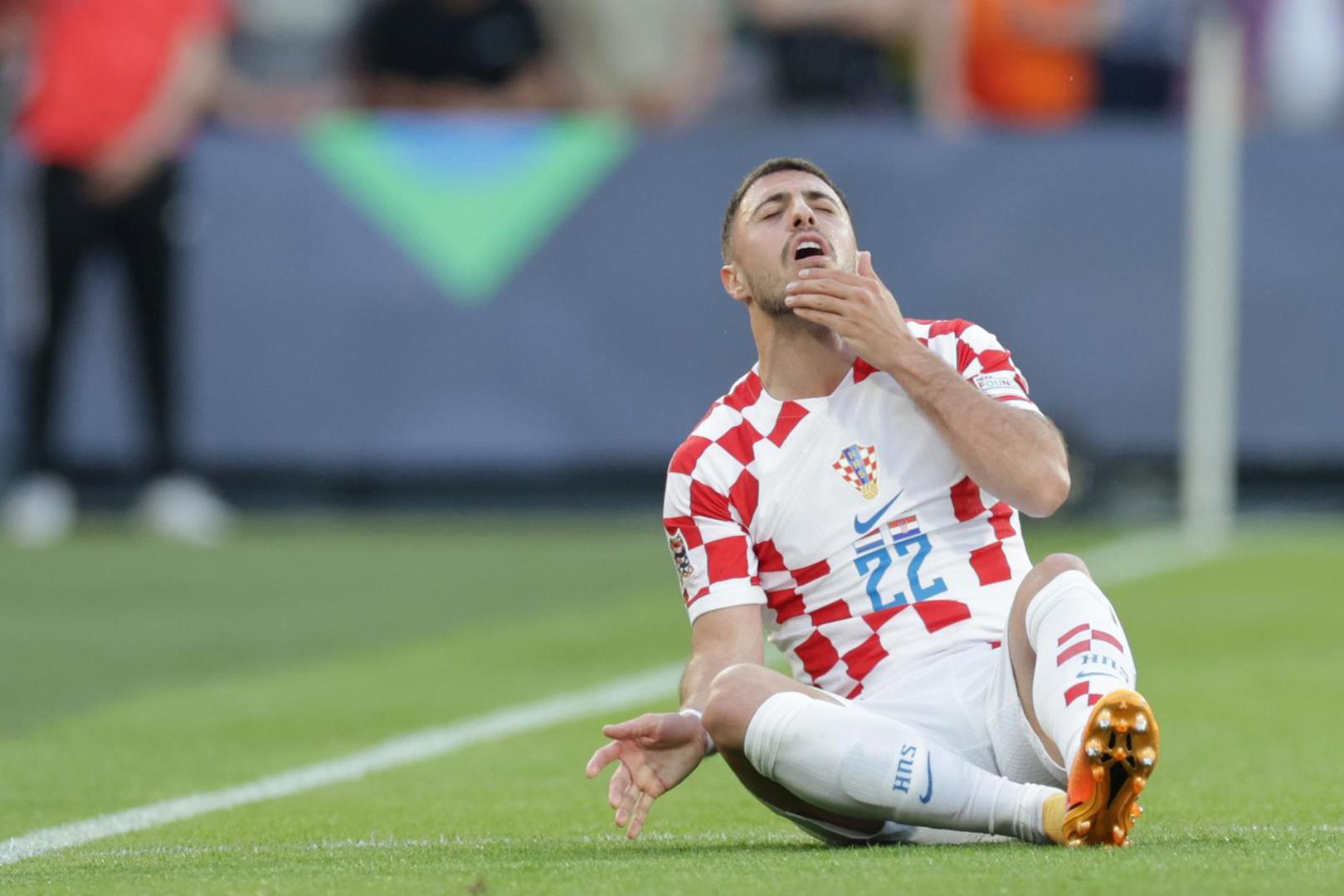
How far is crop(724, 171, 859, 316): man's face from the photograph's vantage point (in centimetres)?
518

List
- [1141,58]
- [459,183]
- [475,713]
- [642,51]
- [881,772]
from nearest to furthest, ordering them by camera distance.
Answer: [881,772] → [475,713] → [459,183] → [642,51] → [1141,58]

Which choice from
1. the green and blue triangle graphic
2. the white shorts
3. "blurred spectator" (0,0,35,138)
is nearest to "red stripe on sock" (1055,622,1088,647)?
the white shorts

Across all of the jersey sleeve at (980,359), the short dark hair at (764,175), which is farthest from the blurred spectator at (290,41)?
the jersey sleeve at (980,359)

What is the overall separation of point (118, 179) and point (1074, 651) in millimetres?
10144

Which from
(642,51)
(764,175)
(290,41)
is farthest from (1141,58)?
(764,175)

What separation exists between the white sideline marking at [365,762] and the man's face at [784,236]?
177 centimetres

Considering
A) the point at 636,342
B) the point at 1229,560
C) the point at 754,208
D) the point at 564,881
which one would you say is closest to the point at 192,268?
the point at 636,342

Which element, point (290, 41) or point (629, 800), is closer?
point (629, 800)

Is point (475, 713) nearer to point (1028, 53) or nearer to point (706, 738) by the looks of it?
point (706, 738)

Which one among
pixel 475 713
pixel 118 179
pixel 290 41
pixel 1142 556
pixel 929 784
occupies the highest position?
pixel 290 41

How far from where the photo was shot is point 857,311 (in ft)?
16.4

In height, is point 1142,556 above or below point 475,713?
above

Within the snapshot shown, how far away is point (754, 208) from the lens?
17.3ft

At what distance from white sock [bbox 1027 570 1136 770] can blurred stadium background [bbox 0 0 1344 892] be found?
9186 millimetres
